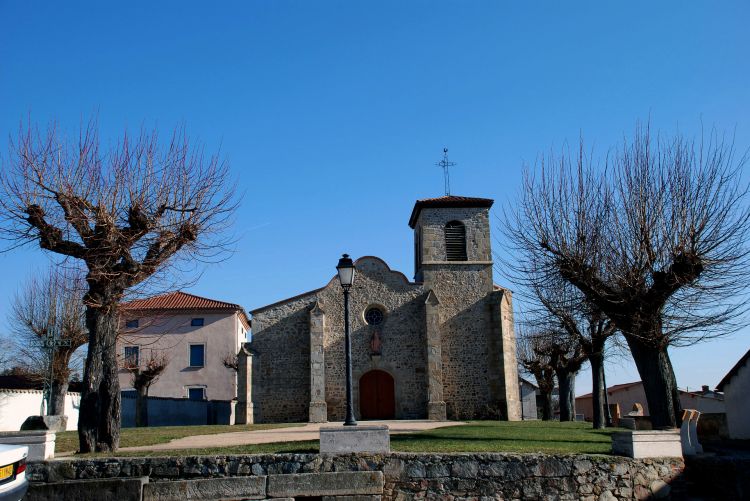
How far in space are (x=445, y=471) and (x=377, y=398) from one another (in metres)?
18.9

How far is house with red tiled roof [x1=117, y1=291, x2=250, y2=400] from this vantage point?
37.6m

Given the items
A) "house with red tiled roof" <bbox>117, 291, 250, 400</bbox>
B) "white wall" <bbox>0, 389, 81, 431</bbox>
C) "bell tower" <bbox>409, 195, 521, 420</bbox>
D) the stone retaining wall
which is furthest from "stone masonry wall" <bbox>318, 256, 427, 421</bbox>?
the stone retaining wall

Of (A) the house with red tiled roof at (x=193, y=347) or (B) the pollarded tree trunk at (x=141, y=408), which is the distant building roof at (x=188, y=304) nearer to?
(A) the house with red tiled roof at (x=193, y=347)

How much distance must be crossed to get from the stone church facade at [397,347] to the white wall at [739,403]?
1113cm

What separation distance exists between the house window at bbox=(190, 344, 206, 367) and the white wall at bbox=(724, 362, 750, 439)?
28841 mm

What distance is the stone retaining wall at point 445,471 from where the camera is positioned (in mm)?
10227

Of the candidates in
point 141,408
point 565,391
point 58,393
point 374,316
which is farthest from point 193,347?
point 565,391

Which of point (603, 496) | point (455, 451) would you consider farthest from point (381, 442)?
point (603, 496)

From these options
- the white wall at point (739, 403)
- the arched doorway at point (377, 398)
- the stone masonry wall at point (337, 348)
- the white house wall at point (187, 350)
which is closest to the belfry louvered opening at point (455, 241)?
the stone masonry wall at point (337, 348)

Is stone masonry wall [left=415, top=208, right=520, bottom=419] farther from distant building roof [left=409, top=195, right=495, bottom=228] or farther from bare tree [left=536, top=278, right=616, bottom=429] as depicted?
bare tree [left=536, top=278, right=616, bottom=429]

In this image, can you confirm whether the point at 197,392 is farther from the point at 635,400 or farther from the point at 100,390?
the point at 635,400

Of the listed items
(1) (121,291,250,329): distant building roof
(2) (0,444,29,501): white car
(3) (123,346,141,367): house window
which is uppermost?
(1) (121,291,250,329): distant building roof

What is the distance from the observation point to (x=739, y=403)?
17.3m

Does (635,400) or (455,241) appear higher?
(455,241)
